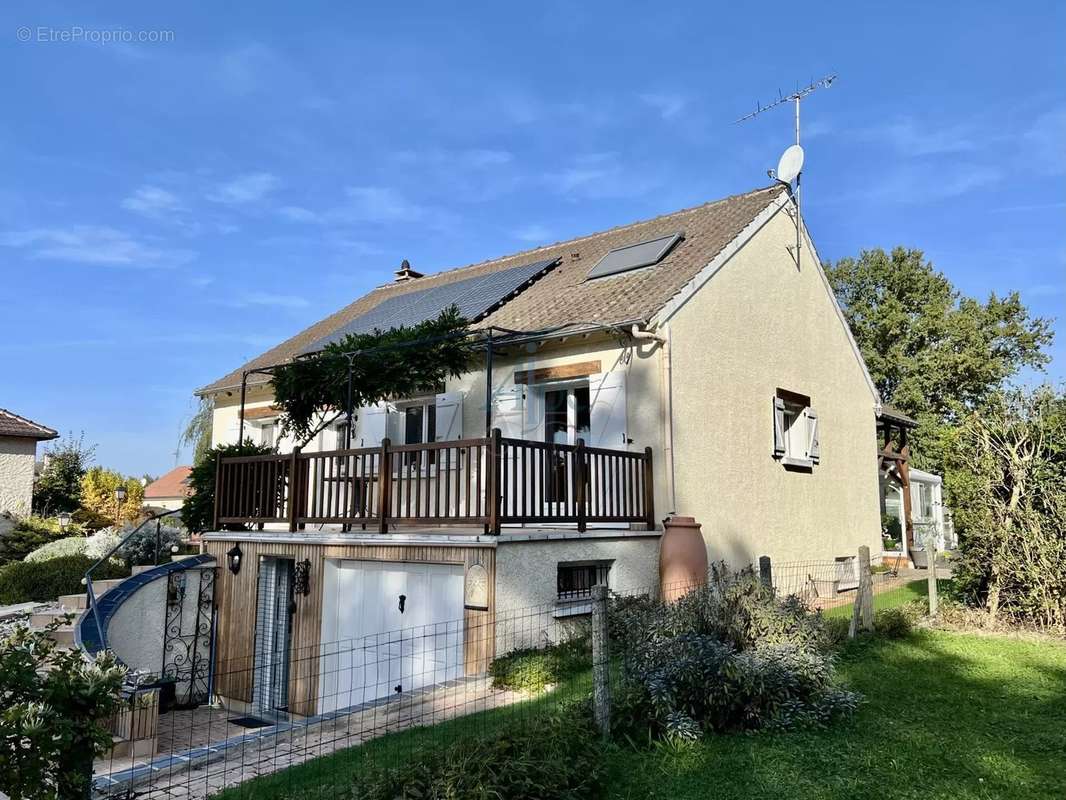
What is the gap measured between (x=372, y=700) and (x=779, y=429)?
8.39 meters

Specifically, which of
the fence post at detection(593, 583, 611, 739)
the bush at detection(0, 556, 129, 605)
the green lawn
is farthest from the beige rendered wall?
the bush at detection(0, 556, 129, 605)

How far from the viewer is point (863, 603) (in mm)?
9117

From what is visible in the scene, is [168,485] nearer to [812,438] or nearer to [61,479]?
[61,479]

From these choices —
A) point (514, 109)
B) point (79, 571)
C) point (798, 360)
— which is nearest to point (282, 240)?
point (514, 109)

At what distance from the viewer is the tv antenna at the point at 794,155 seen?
1394 centimetres

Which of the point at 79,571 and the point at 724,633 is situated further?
the point at 79,571

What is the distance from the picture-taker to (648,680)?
19.6 feet

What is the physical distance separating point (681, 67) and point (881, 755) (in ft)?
32.0

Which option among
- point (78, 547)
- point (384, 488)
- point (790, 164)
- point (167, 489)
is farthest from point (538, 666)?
point (167, 489)

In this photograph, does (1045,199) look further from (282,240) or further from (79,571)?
(79,571)

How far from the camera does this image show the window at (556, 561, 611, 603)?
9.59 metres

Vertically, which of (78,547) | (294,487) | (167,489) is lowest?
(78,547)

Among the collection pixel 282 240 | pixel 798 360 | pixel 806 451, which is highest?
pixel 282 240

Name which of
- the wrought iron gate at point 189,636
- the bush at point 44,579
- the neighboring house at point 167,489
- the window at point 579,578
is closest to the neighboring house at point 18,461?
the bush at point 44,579
